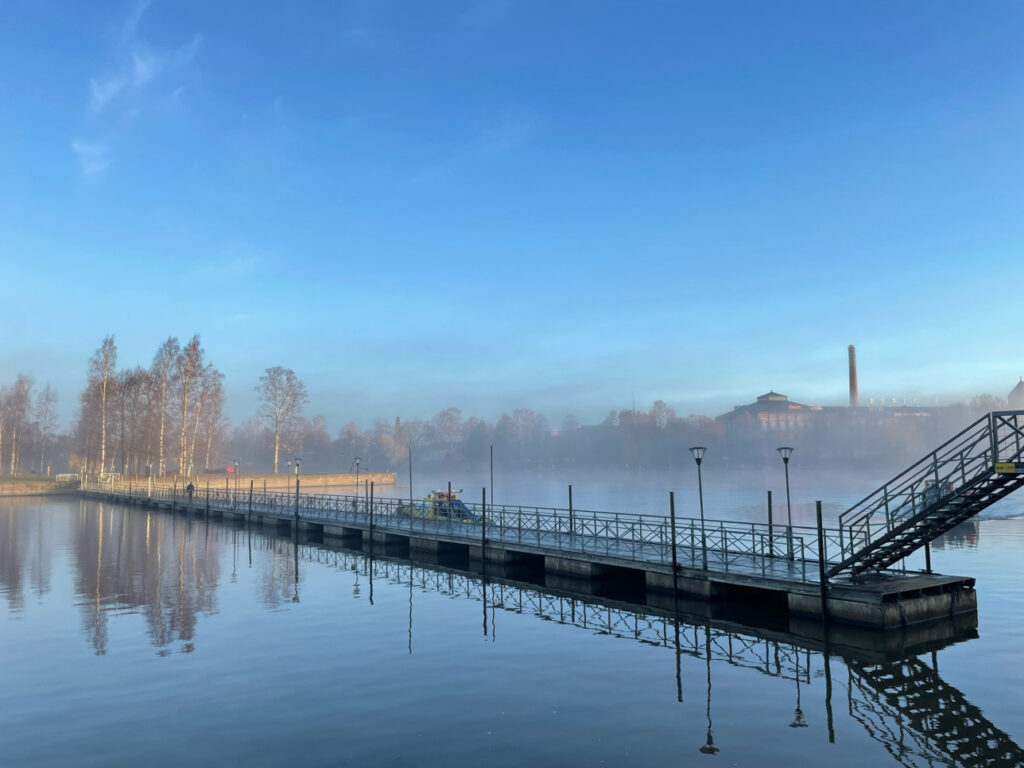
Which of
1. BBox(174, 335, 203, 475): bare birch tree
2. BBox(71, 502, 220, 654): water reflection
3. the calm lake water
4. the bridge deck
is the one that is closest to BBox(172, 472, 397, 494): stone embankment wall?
BBox(174, 335, 203, 475): bare birch tree

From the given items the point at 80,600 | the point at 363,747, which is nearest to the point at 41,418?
the point at 80,600

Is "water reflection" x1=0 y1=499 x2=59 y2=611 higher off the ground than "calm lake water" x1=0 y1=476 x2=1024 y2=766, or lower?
lower

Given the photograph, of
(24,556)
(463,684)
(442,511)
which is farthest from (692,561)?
(24,556)

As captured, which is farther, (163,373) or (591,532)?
(163,373)

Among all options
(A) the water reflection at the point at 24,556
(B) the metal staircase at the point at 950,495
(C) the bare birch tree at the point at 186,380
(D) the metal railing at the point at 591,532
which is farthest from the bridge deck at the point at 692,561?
(C) the bare birch tree at the point at 186,380

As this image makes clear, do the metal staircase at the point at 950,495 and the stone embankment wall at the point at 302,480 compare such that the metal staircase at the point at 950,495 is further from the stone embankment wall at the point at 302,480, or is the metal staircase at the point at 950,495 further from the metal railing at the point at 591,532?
the stone embankment wall at the point at 302,480

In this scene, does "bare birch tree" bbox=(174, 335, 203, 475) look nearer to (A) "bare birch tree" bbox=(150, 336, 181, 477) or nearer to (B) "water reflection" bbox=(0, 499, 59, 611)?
(A) "bare birch tree" bbox=(150, 336, 181, 477)

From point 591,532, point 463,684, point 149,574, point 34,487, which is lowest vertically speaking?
point 149,574

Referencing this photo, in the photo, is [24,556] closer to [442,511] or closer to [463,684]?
[442,511]

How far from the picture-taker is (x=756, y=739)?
43.7 ft

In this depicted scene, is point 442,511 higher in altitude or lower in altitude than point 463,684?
higher

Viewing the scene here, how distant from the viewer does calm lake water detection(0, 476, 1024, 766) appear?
514 inches

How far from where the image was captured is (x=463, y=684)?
55.9 feet

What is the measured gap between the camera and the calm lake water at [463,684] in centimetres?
1305
